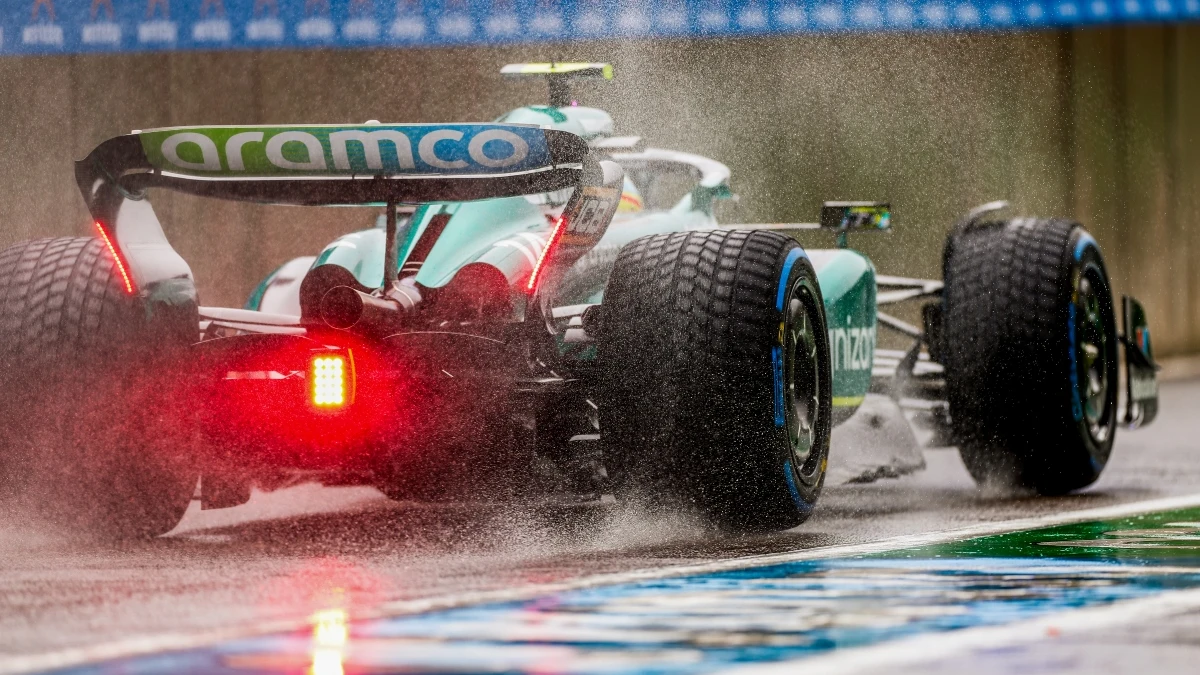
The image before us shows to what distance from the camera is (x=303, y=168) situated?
695 centimetres

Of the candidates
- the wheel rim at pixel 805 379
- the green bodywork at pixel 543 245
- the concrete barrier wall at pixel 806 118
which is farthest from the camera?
the concrete barrier wall at pixel 806 118

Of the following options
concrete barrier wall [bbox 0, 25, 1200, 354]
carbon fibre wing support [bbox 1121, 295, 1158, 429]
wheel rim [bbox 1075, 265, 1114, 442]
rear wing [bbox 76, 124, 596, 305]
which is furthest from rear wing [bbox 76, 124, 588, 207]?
concrete barrier wall [bbox 0, 25, 1200, 354]

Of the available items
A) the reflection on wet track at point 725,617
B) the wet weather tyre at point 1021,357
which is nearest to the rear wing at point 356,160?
the reflection on wet track at point 725,617

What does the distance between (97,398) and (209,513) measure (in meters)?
1.57

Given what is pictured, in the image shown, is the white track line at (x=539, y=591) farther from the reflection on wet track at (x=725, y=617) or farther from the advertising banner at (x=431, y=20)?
the advertising banner at (x=431, y=20)

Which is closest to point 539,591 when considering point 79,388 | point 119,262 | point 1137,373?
point 79,388

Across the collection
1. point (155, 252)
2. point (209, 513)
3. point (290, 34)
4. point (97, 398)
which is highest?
point (290, 34)

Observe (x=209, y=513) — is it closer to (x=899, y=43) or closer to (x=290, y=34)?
(x=290, y=34)

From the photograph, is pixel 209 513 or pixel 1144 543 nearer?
pixel 1144 543

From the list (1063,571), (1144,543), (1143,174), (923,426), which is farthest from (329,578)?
(1143,174)

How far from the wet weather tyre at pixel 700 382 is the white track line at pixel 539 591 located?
35cm

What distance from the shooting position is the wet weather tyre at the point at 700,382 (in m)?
6.82

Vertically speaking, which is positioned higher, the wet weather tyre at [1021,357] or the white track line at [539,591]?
the wet weather tyre at [1021,357]

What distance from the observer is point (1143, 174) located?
18.7m
